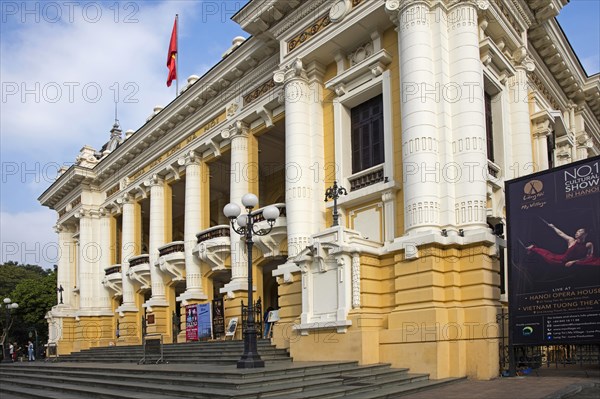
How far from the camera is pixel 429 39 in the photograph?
50.2ft

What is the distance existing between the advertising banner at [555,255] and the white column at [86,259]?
27.1 meters

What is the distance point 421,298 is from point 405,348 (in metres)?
1.16

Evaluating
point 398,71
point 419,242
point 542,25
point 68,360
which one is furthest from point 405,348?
point 68,360

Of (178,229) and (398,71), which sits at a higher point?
(398,71)

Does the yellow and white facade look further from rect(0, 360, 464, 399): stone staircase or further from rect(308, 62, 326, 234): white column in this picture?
rect(0, 360, 464, 399): stone staircase

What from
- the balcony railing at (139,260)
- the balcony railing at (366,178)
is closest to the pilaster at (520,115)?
the balcony railing at (366,178)

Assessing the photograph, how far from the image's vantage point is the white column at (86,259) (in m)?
34.5

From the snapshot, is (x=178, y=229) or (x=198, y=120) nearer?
(x=198, y=120)

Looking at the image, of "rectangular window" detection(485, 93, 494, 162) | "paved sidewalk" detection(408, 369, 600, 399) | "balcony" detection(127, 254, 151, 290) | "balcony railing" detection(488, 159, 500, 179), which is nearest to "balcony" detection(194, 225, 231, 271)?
"balcony" detection(127, 254, 151, 290)

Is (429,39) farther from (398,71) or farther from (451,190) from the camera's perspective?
(451,190)

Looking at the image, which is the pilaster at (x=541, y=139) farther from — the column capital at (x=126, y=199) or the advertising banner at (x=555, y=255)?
the column capital at (x=126, y=199)

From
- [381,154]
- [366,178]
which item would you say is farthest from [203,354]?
[381,154]

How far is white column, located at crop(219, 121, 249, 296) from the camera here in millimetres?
21594

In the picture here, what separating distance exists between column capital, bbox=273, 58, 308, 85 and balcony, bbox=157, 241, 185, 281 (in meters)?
9.71
